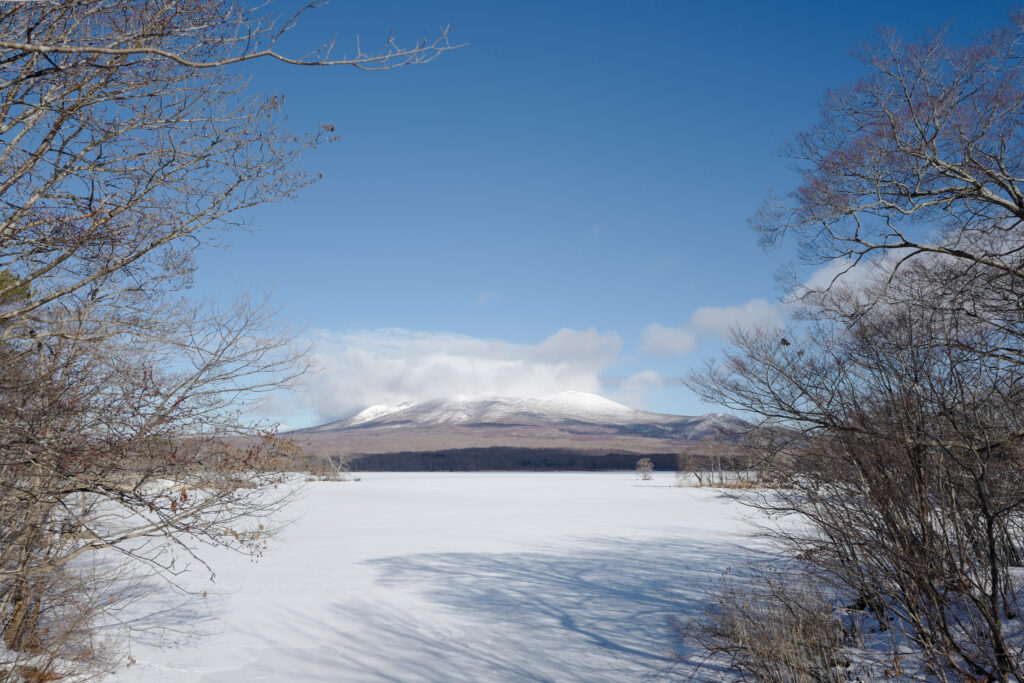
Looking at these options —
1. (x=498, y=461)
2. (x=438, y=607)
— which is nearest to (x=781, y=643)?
(x=438, y=607)

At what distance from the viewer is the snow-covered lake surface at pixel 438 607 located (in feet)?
25.5

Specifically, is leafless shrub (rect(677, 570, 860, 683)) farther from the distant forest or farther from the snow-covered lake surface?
the distant forest

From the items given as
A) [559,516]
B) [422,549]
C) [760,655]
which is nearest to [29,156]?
[760,655]

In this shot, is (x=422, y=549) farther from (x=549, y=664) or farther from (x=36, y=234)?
(x=36, y=234)

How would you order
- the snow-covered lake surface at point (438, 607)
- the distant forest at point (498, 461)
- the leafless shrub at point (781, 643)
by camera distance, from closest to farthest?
the leafless shrub at point (781, 643) < the snow-covered lake surface at point (438, 607) < the distant forest at point (498, 461)

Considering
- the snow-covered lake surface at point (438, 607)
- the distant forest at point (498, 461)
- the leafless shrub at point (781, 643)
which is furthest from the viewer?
the distant forest at point (498, 461)

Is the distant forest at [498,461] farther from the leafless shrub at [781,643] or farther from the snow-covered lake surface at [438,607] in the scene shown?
the leafless shrub at [781,643]

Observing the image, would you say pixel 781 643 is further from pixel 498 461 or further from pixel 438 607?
pixel 498 461

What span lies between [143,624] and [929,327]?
35.5ft

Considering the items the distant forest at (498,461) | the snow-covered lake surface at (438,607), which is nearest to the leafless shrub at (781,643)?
the snow-covered lake surface at (438,607)

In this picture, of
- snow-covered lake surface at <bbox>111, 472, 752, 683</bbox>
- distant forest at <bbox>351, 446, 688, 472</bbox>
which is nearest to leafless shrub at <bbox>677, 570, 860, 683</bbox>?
snow-covered lake surface at <bbox>111, 472, 752, 683</bbox>

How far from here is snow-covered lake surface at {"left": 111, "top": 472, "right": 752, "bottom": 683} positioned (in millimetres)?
7781

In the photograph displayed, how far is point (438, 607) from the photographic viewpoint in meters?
10.5

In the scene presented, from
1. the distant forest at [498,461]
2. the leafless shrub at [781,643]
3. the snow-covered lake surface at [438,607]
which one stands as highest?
the leafless shrub at [781,643]
